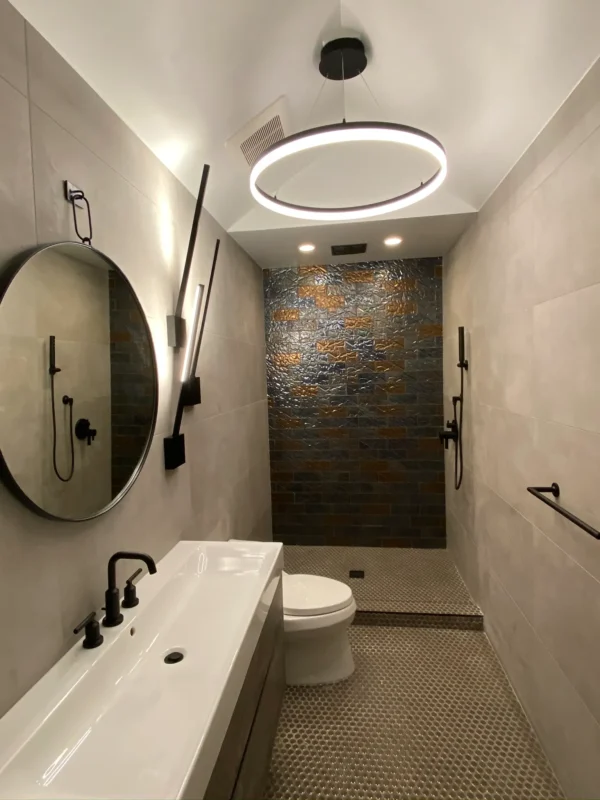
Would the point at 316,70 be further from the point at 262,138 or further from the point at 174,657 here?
the point at 174,657

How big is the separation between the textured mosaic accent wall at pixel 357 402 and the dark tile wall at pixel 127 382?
2023 millimetres

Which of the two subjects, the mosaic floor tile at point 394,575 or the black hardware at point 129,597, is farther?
the mosaic floor tile at point 394,575

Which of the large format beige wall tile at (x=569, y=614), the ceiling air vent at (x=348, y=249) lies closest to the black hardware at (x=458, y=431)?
the ceiling air vent at (x=348, y=249)

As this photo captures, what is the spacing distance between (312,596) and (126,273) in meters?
1.64

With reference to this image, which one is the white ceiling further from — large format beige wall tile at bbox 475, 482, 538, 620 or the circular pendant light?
large format beige wall tile at bbox 475, 482, 538, 620

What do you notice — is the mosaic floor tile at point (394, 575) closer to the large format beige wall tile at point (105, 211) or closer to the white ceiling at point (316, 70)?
the large format beige wall tile at point (105, 211)

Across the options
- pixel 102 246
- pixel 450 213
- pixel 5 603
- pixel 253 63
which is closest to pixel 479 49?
pixel 253 63

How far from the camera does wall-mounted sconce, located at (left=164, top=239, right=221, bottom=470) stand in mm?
1785

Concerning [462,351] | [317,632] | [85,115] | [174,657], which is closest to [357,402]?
[462,351]

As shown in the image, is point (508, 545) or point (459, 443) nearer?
point (508, 545)

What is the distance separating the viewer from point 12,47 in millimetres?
1045

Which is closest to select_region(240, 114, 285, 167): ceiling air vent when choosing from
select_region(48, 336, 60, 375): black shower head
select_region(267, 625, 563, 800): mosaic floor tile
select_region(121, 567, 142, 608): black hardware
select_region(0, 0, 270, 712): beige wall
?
select_region(0, 0, 270, 712): beige wall

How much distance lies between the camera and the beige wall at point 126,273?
1.03 m

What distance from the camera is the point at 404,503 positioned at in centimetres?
353
